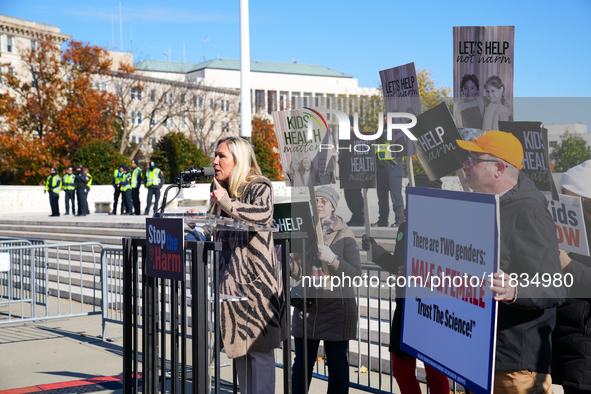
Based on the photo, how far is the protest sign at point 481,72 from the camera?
125 inches

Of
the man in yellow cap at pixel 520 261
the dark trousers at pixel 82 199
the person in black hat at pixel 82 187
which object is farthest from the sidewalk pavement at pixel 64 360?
the dark trousers at pixel 82 199

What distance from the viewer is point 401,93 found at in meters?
3.45

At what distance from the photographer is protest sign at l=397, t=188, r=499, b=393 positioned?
2166 millimetres

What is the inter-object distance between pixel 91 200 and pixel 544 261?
1090 inches

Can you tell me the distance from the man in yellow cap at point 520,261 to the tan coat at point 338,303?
1075mm

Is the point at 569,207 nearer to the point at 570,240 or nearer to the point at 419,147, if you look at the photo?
the point at 570,240

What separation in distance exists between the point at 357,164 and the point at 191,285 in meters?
1.26

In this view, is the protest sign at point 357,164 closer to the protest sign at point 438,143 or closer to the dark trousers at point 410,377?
the protest sign at point 438,143

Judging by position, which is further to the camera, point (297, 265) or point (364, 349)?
point (364, 349)

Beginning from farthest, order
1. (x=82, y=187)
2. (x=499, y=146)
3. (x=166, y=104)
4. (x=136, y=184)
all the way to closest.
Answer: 1. (x=166, y=104)
2. (x=82, y=187)
3. (x=136, y=184)
4. (x=499, y=146)

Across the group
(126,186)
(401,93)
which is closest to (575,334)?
(401,93)

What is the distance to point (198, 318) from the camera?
2719mm

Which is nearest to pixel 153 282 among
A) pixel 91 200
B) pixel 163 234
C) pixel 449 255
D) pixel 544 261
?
pixel 163 234

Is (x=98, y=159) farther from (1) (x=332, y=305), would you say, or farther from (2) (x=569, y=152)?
(2) (x=569, y=152)
